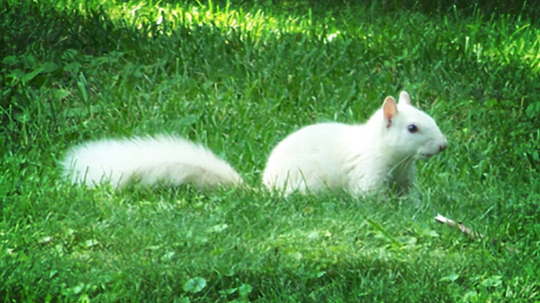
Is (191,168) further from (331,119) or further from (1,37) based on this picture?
(1,37)

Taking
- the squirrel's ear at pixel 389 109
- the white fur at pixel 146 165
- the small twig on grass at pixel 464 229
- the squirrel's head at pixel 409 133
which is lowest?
the white fur at pixel 146 165

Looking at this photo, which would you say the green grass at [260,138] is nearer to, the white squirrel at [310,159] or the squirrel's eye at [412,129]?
the white squirrel at [310,159]

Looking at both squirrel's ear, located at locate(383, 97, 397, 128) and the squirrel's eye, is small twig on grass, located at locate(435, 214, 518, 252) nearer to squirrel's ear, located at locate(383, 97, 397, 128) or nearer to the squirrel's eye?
the squirrel's eye

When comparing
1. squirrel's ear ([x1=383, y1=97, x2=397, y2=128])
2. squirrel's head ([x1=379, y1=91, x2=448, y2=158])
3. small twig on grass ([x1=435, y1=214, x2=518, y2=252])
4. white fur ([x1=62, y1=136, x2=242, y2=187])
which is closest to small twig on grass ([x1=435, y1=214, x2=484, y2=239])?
small twig on grass ([x1=435, y1=214, x2=518, y2=252])

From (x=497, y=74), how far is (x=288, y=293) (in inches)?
137

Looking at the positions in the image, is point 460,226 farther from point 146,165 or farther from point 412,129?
point 146,165

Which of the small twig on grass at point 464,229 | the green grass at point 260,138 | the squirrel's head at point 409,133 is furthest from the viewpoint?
the squirrel's head at point 409,133

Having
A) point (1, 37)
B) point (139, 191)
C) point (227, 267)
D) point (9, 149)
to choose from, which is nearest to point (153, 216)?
point (139, 191)

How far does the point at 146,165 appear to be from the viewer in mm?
5129

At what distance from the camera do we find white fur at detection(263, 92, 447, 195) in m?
4.91

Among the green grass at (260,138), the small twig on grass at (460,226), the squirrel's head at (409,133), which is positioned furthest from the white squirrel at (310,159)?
the small twig on grass at (460,226)

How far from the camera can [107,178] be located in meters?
5.12

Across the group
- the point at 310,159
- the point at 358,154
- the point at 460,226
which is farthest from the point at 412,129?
the point at 460,226

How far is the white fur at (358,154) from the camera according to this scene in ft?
16.1
